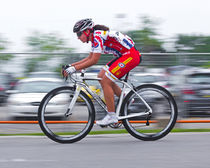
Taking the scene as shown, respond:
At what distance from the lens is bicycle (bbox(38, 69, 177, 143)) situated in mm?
5895

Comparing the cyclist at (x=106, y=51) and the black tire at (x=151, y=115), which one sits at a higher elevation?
the cyclist at (x=106, y=51)

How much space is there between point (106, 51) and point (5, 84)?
8.88ft

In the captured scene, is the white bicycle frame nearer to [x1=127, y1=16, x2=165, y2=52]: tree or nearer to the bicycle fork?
the bicycle fork

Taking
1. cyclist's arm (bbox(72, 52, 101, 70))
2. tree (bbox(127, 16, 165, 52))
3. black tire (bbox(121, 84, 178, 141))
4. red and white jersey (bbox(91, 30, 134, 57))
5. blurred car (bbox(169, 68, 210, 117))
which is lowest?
tree (bbox(127, 16, 165, 52))

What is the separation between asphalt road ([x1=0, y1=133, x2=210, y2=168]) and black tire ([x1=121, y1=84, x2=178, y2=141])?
14cm

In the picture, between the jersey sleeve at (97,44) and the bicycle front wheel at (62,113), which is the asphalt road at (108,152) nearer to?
the bicycle front wheel at (62,113)

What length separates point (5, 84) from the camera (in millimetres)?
7852

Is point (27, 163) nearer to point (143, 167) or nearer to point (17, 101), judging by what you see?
point (143, 167)

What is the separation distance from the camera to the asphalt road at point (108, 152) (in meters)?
4.57

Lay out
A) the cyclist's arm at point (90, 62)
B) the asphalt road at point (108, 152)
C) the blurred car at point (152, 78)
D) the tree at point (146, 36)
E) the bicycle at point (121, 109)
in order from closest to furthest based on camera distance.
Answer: the asphalt road at point (108, 152), the cyclist's arm at point (90, 62), the bicycle at point (121, 109), the blurred car at point (152, 78), the tree at point (146, 36)

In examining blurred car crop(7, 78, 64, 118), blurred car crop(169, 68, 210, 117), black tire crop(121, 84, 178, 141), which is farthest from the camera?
blurred car crop(169, 68, 210, 117)

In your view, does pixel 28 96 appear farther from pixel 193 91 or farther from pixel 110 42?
pixel 193 91

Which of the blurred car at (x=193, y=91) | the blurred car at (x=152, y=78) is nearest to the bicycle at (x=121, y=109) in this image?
the blurred car at (x=152, y=78)

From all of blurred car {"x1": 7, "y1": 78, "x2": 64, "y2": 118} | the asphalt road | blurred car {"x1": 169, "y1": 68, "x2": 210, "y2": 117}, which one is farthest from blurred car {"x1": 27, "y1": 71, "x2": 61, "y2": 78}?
blurred car {"x1": 169, "y1": 68, "x2": 210, "y2": 117}
